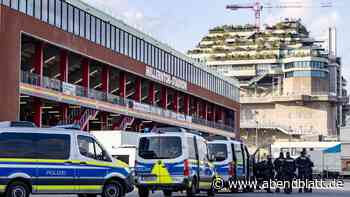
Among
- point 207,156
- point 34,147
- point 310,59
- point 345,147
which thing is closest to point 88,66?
point 345,147

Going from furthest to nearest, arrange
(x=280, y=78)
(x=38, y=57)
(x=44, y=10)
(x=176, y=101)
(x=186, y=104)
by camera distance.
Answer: (x=280, y=78) < (x=186, y=104) < (x=176, y=101) < (x=38, y=57) < (x=44, y=10)

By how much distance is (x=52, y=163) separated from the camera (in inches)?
816

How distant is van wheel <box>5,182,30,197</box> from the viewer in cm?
2016

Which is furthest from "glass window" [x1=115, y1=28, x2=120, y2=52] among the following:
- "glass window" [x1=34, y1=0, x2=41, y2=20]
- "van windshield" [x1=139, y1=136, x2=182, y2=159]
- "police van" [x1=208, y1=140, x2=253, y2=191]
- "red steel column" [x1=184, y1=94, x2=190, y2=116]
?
"van windshield" [x1=139, y1=136, x2=182, y2=159]

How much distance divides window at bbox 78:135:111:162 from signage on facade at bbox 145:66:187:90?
4838 cm

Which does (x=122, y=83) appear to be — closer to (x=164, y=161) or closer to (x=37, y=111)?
(x=37, y=111)

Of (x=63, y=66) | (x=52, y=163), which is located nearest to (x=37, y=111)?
(x=63, y=66)

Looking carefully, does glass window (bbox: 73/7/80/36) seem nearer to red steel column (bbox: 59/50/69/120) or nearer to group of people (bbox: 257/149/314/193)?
red steel column (bbox: 59/50/69/120)

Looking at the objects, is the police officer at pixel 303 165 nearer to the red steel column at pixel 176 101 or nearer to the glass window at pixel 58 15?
the glass window at pixel 58 15

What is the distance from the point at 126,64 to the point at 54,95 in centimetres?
1277

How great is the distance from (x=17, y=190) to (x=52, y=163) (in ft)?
3.92

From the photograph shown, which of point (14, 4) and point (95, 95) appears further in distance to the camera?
point (95, 95)

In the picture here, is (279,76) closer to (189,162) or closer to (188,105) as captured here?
(188,105)

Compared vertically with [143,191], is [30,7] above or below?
above
